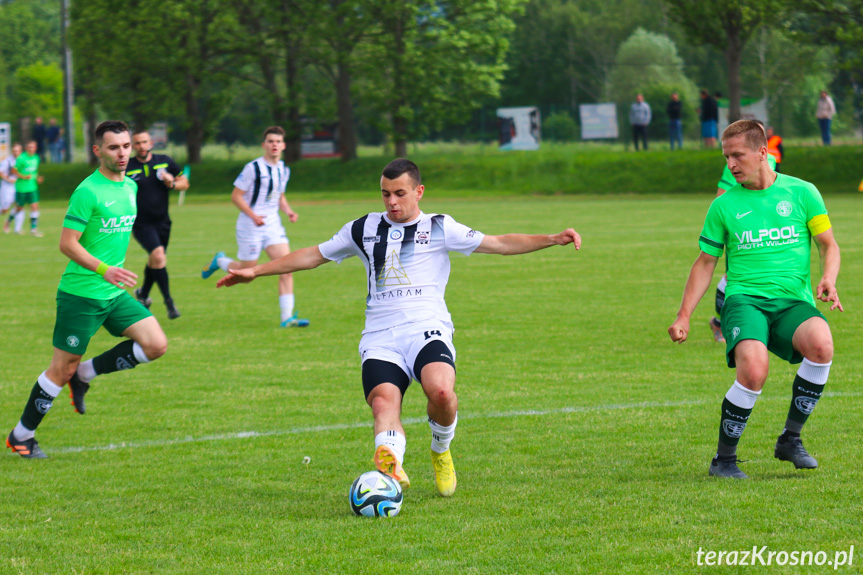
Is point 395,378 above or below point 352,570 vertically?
above

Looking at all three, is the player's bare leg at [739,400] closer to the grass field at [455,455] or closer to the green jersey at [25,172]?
the grass field at [455,455]

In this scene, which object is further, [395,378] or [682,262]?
[682,262]

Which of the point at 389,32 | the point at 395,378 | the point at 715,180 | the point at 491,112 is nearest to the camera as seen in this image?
the point at 395,378

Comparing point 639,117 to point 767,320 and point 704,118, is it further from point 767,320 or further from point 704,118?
point 767,320

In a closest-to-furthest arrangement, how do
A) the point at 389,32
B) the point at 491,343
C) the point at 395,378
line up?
the point at 395,378 → the point at 491,343 → the point at 389,32

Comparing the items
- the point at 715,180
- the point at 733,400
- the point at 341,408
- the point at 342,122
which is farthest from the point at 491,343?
the point at 342,122

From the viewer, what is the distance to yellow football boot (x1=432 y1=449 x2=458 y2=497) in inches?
218

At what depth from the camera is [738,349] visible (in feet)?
18.4

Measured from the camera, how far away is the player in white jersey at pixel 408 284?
215 inches

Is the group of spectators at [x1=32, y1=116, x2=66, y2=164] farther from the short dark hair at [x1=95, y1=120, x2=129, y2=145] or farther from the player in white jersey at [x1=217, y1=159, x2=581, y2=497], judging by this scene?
the player in white jersey at [x1=217, y1=159, x2=581, y2=497]

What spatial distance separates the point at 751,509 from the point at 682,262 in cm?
1287

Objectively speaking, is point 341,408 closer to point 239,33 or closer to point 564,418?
point 564,418

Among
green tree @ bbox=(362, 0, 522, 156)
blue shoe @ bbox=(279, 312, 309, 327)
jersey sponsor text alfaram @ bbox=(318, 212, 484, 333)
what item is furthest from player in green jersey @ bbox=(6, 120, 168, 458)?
green tree @ bbox=(362, 0, 522, 156)

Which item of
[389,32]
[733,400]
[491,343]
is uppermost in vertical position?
[389,32]
